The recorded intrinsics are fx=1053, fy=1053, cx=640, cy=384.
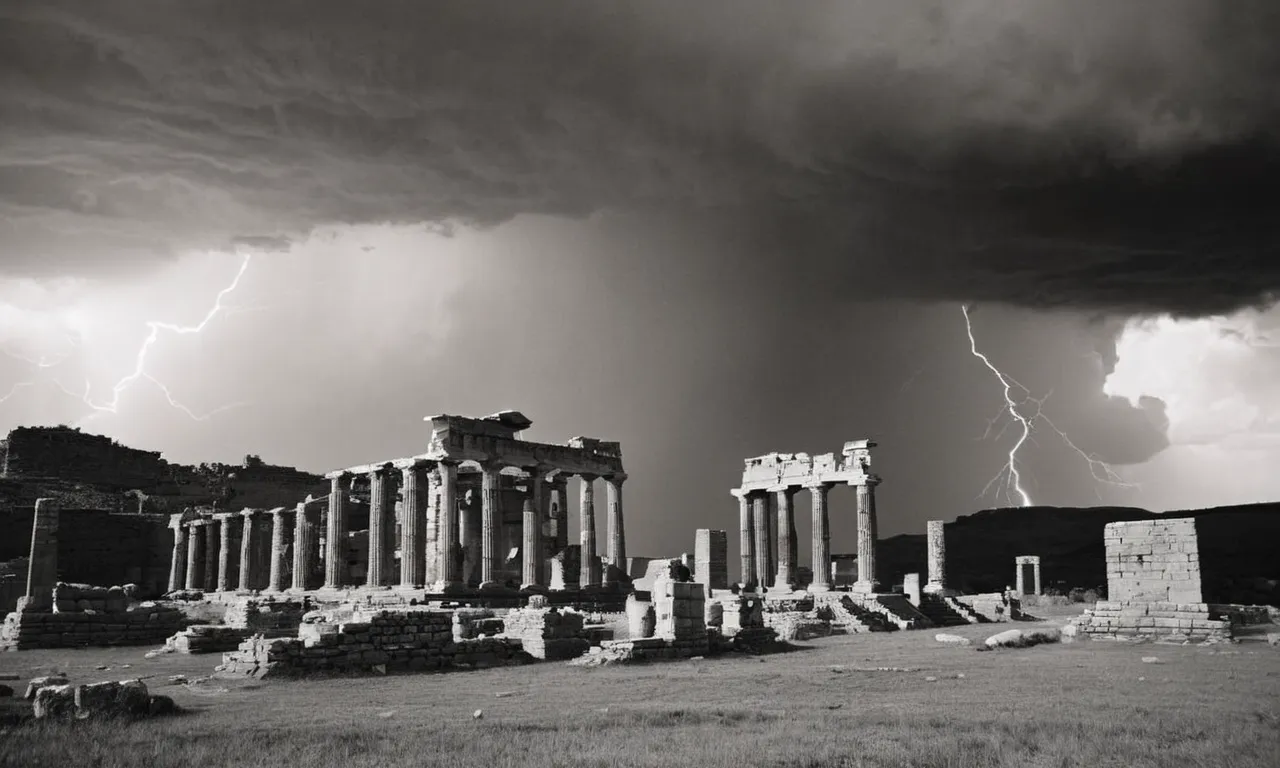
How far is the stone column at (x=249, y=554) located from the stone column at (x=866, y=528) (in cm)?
2709

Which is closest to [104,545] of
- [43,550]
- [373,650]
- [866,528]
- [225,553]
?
[225,553]

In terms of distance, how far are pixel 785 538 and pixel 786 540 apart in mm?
104

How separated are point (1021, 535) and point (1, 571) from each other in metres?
65.8

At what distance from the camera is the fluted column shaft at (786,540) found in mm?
44562

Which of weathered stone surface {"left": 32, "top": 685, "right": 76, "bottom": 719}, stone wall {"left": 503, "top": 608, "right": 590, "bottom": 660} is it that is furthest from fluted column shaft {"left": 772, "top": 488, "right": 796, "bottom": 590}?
weathered stone surface {"left": 32, "top": 685, "right": 76, "bottom": 719}

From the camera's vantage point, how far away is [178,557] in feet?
179

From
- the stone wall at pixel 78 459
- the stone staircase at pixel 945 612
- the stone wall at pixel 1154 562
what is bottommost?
the stone staircase at pixel 945 612

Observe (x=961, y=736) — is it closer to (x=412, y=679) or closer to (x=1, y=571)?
(x=412, y=679)

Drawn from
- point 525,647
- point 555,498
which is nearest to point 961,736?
point 525,647

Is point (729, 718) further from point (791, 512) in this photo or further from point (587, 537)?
point (791, 512)

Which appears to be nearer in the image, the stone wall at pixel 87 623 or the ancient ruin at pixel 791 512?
the stone wall at pixel 87 623

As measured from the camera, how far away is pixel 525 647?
23312 millimetres

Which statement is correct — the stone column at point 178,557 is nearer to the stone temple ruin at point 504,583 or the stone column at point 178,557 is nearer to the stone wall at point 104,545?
the stone temple ruin at point 504,583

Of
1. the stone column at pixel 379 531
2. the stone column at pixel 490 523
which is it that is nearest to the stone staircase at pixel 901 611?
the stone column at pixel 490 523
